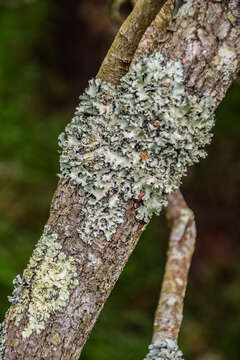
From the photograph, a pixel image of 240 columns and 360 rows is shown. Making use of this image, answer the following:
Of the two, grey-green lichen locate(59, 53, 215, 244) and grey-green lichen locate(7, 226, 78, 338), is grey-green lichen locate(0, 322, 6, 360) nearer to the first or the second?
grey-green lichen locate(7, 226, 78, 338)

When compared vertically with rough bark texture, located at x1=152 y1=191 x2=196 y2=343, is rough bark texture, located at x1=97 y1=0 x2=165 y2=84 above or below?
above

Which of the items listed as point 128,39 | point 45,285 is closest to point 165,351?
point 45,285

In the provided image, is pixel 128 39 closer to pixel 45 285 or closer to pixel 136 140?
pixel 136 140

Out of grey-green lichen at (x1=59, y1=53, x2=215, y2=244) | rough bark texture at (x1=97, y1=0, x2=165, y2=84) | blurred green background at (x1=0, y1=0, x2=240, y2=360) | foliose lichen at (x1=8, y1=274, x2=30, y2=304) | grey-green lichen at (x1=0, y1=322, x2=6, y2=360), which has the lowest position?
grey-green lichen at (x1=0, y1=322, x2=6, y2=360)

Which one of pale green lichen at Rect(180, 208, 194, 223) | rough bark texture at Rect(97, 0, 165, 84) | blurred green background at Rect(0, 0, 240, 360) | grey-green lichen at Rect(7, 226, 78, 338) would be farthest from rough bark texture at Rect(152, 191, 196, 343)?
blurred green background at Rect(0, 0, 240, 360)

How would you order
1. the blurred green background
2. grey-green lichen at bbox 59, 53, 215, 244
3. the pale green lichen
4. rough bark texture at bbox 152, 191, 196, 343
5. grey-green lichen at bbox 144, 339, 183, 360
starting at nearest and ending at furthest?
grey-green lichen at bbox 59, 53, 215, 244 → grey-green lichen at bbox 144, 339, 183, 360 → rough bark texture at bbox 152, 191, 196, 343 → the pale green lichen → the blurred green background

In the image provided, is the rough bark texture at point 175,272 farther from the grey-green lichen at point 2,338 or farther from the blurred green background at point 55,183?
the blurred green background at point 55,183
